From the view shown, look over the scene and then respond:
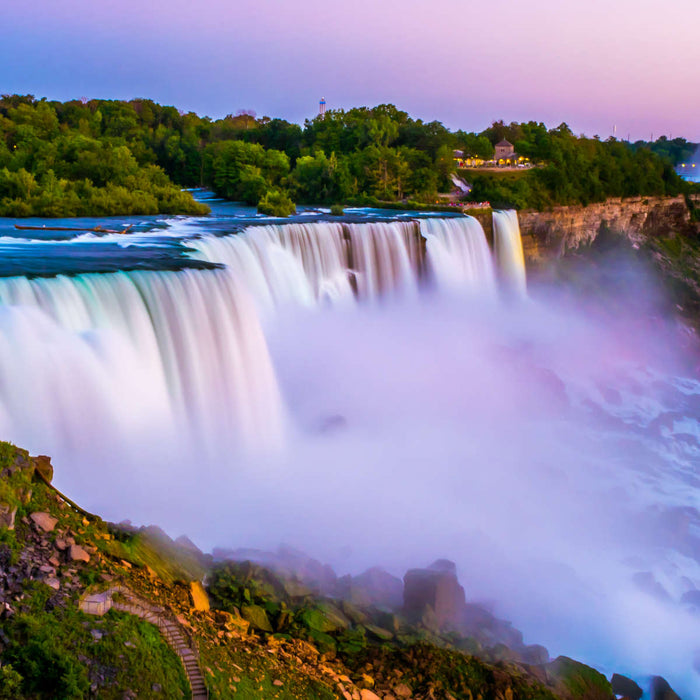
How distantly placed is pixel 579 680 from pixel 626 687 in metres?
1.36

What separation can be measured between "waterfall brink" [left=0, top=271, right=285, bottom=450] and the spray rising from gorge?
4cm

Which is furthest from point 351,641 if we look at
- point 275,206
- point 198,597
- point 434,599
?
point 275,206

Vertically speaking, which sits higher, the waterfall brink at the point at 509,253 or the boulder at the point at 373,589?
the waterfall brink at the point at 509,253

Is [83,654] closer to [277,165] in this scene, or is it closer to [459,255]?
[459,255]

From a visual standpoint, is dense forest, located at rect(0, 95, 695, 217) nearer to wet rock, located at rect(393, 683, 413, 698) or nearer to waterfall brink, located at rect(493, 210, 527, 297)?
waterfall brink, located at rect(493, 210, 527, 297)

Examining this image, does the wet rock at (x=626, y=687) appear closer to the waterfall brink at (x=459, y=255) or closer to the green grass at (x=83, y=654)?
the green grass at (x=83, y=654)

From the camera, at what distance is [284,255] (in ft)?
74.5

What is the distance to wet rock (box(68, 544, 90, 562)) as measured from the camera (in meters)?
7.52

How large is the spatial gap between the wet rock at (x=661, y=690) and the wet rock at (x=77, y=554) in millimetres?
7572

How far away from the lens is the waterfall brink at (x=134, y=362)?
11641 millimetres

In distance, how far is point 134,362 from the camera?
13305 mm

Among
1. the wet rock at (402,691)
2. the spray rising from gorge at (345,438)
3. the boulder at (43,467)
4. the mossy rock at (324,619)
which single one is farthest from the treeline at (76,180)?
the wet rock at (402,691)

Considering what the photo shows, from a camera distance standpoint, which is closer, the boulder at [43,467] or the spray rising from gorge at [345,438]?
the boulder at [43,467]

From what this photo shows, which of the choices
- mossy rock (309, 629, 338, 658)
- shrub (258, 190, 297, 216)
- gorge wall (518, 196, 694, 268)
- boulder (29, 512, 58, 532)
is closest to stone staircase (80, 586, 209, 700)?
boulder (29, 512, 58, 532)
